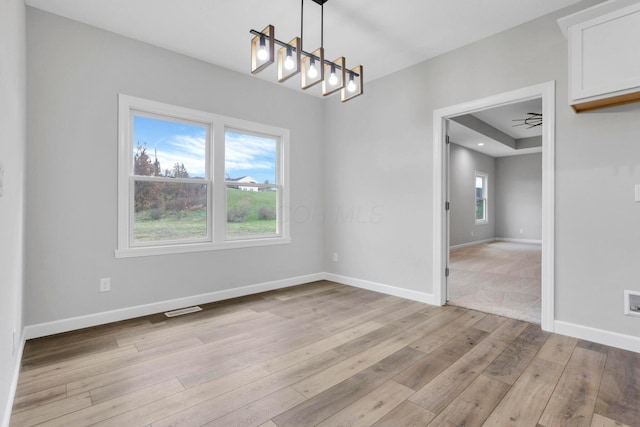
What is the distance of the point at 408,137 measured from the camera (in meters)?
3.74

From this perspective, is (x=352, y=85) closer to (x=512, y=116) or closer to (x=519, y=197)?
(x=512, y=116)

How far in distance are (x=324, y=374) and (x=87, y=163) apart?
2.71m

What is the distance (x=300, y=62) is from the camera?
245 cm

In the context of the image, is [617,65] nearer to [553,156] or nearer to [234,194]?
[553,156]

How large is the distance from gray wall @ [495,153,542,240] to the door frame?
7.76 meters

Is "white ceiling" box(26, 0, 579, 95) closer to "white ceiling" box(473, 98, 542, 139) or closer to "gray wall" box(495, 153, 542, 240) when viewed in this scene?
→ "white ceiling" box(473, 98, 542, 139)

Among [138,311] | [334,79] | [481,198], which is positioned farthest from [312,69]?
[481,198]

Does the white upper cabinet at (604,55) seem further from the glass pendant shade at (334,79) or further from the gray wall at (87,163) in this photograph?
the gray wall at (87,163)

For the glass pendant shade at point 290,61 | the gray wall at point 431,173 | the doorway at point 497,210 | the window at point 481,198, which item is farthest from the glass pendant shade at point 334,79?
the window at point 481,198

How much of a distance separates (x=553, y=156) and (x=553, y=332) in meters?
1.50

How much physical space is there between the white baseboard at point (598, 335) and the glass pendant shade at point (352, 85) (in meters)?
2.68

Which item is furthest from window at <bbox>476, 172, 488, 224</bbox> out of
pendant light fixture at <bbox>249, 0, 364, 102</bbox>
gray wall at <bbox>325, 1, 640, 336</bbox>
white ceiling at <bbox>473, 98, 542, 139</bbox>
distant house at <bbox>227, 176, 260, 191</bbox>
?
pendant light fixture at <bbox>249, 0, 364, 102</bbox>

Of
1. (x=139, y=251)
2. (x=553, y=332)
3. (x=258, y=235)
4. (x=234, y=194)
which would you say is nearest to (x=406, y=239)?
(x=553, y=332)

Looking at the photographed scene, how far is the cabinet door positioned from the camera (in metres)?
2.06
